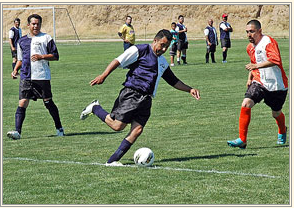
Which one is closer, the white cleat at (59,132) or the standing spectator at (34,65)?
the standing spectator at (34,65)

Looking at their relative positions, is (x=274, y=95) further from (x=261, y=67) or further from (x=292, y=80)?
(x=292, y=80)

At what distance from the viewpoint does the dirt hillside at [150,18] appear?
77000 mm

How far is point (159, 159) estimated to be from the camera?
934 centimetres

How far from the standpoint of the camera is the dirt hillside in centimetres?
7700

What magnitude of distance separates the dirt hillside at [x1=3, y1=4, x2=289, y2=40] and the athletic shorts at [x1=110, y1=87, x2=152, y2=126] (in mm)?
66215

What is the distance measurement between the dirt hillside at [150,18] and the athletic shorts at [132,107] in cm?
6622

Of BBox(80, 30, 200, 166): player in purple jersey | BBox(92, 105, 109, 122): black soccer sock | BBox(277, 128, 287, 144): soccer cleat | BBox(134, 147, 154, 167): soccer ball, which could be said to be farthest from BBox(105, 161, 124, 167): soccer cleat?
BBox(277, 128, 287, 144): soccer cleat

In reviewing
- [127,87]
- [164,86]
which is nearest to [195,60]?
[164,86]

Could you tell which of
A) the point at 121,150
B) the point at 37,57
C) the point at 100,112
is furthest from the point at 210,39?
the point at 121,150

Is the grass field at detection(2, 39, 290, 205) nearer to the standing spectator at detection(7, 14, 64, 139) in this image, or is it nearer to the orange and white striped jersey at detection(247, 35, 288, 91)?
the standing spectator at detection(7, 14, 64, 139)

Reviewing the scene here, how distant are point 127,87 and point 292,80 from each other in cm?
969

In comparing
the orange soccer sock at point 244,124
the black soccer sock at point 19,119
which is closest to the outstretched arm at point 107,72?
the orange soccer sock at point 244,124

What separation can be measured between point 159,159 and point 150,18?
75.2m

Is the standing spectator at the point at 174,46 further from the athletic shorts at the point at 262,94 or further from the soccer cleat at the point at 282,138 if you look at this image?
the athletic shorts at the point at 262,94
